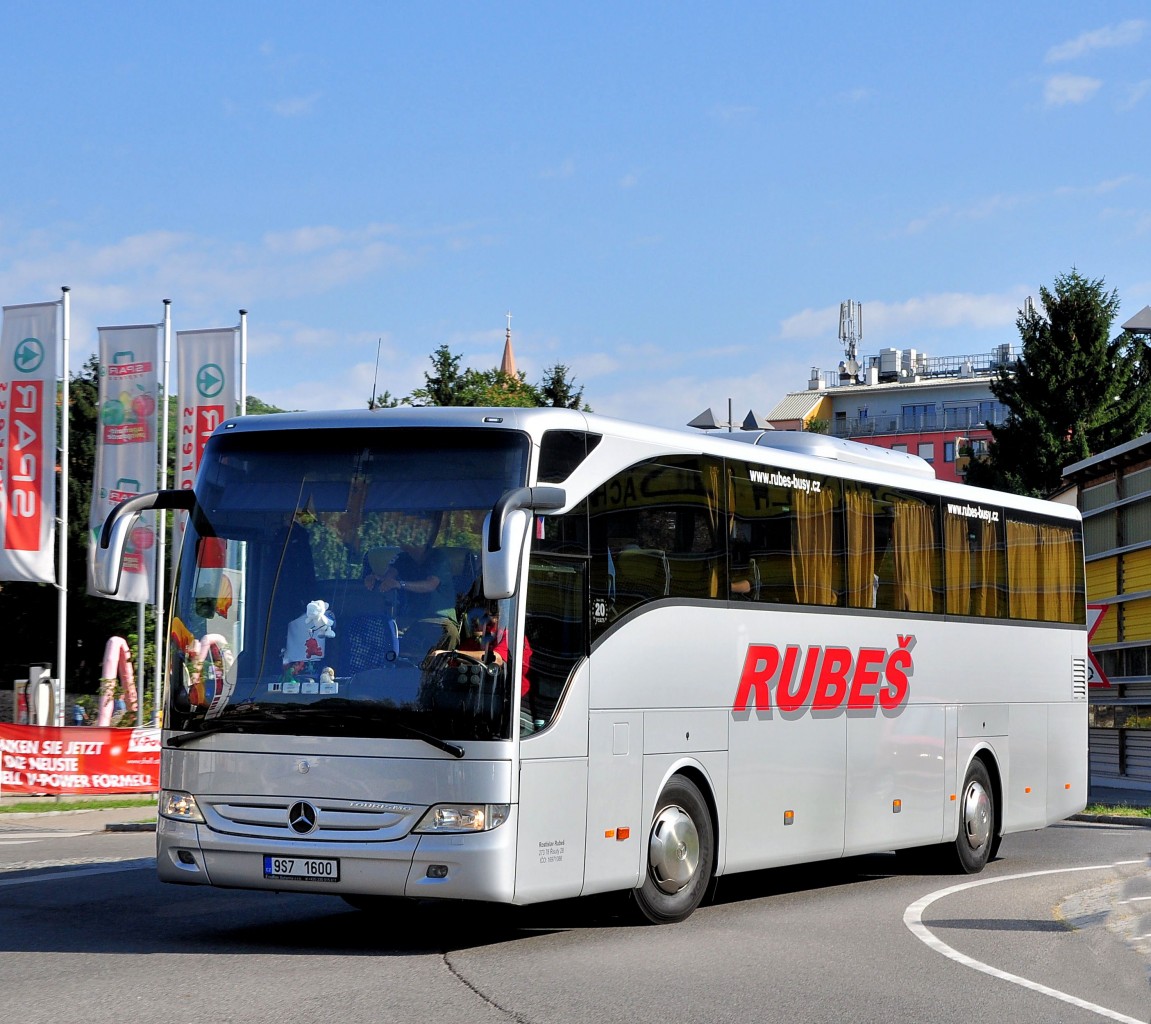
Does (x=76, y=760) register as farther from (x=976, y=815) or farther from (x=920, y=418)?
(x=920, y=418)

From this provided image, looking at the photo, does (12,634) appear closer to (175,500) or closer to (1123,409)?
(1123,409)

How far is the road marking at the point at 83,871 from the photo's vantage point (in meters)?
14.8

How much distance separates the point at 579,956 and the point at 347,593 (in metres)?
2.58

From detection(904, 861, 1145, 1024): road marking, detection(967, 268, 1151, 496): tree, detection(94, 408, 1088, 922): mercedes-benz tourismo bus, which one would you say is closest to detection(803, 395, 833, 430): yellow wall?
detection(967, 268, 1151, 496): tree

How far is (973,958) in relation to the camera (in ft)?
36.2

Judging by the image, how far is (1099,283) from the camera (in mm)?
66000

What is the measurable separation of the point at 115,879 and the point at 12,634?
4938 centimetres

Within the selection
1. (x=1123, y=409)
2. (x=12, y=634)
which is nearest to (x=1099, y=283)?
(x=1123, y=409)

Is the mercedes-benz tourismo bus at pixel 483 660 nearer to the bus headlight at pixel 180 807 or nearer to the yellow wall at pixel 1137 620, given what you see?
the bus headlight at pixel 180 807

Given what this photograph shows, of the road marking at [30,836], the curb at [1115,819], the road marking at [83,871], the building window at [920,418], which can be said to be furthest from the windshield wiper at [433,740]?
the building window at [920,418]

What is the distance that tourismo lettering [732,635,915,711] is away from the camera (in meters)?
13.6

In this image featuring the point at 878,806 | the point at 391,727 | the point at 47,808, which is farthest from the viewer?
the point at 47,808

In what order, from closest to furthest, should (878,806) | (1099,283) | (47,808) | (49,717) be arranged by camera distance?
(878,806)
(47,808)
(49,717)
(1099,283)

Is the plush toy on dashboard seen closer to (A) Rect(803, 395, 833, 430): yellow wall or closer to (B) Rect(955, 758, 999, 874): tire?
(B) Rect(955, 758, 999, 874): tire
